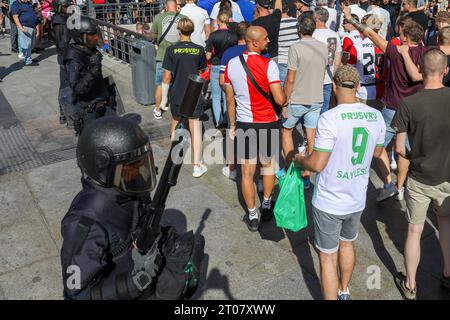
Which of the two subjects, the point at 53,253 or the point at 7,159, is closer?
the point at 53,253

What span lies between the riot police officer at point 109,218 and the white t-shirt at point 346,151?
1.26m

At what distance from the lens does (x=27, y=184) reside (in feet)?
18.3

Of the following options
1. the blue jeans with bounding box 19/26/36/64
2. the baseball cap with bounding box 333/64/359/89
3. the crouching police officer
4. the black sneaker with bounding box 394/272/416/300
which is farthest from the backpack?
the blue jeans with bounding box 19/26/36/64

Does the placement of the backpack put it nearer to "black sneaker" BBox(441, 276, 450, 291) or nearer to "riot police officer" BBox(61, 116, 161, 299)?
"riot police officer" BBox(61, 116, 161, 299)

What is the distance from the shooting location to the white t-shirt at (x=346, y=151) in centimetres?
310

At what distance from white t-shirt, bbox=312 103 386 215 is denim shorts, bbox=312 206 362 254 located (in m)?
0.05

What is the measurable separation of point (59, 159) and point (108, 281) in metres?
4.35

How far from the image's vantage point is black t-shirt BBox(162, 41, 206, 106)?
5.65 meters

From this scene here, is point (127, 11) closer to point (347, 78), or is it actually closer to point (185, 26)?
point (185, 26)

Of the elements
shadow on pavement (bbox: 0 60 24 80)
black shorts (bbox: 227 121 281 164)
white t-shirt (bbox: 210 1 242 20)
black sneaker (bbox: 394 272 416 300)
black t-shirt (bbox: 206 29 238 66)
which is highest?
white t-shirt (bbox: 210 1 242 20)

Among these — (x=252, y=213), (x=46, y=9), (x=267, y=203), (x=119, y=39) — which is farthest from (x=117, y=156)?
(x=46, y=9)

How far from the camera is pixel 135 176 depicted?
2477 millimetres

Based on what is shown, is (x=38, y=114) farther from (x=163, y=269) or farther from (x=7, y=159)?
(x=163, y=269)
